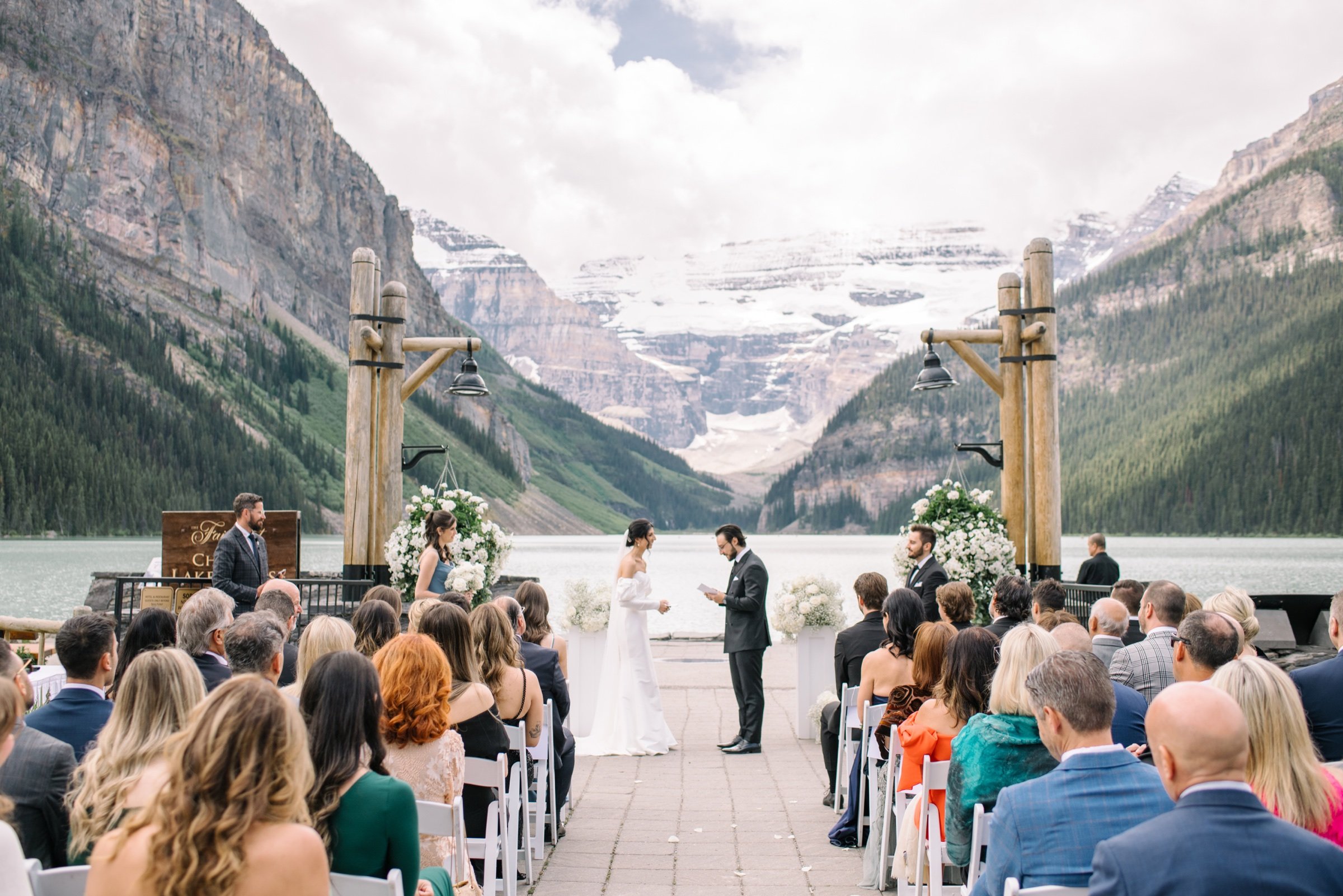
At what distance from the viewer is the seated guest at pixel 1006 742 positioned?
437 centimetres

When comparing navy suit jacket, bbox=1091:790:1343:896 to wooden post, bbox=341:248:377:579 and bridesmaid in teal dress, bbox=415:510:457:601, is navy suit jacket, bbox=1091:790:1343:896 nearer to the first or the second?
bridesmaid in teal dress, bbox=415:510:457:601

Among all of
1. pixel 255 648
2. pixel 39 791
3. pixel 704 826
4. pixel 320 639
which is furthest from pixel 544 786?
pixel 39 791

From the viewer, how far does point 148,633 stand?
4949mm

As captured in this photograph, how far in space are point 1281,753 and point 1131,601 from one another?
477cm

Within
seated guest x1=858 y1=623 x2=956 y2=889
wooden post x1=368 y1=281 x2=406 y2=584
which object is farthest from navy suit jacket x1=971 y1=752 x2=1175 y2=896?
wooden post x1=368 y1=281 x2=406 y2=584

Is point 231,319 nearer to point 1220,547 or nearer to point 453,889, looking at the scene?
point 1220,547

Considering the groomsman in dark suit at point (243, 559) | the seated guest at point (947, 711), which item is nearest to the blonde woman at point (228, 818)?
the seated guest at point (947, 711)

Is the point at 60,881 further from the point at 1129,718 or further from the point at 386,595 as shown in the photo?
the point at 1129,718

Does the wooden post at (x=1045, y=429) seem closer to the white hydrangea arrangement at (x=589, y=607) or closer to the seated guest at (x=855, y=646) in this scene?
the seated guest at (x=855, y=646)

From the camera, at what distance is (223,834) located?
8.12 ft

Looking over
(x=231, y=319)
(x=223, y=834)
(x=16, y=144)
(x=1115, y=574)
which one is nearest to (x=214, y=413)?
(x=231, y=319)

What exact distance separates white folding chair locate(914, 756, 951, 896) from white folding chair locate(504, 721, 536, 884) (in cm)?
209

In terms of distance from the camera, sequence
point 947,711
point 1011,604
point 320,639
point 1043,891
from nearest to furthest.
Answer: point 1043,891 < point 320,639 < point 947,711 < point 1011,604

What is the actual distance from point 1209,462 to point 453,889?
451 ft
